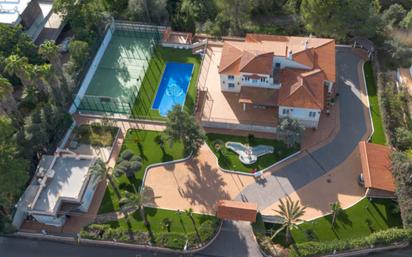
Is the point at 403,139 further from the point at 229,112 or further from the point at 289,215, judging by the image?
the point at 229,112

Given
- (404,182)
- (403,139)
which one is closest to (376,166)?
(404,182)

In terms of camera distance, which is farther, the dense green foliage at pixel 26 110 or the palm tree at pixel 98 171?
the palm tree at pixel 98 171

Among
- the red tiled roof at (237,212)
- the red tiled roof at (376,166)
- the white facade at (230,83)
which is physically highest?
Answer: the white facade at (230,83)

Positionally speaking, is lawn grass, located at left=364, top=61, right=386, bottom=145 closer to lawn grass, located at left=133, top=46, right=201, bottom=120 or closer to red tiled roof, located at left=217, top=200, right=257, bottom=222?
red tiled roof, located at left=217, top=200, right=257, bottom=222

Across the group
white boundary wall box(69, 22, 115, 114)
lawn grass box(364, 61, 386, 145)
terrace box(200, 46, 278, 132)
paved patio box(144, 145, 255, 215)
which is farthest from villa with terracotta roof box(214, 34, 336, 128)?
white boundary wall box(69, 22, 115, 114)

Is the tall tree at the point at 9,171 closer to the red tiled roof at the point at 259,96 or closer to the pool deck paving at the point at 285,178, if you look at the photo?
the pool deck paving at the point at 285,178

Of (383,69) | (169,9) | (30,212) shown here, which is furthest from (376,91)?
(30,212)

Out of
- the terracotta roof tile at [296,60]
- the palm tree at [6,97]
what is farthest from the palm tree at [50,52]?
the terracotta roof tile at [296,60]
